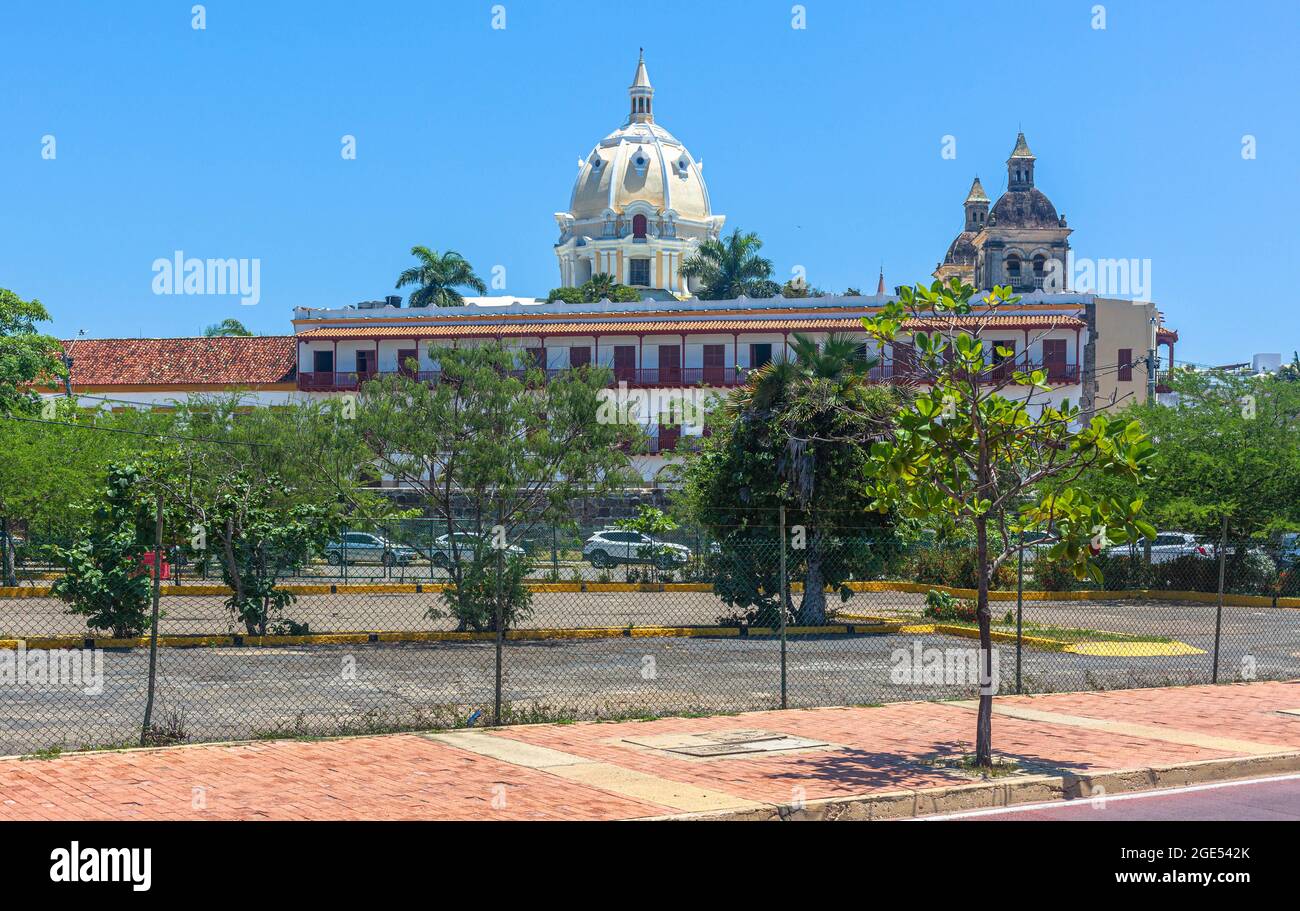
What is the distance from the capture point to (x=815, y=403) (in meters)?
25.2

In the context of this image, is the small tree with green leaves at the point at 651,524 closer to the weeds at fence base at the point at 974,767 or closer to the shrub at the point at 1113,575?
the shrub at the point at 1113,575

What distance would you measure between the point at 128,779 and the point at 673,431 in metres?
56.7

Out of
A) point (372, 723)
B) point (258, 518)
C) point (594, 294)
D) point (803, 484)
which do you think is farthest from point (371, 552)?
point (594, 294)

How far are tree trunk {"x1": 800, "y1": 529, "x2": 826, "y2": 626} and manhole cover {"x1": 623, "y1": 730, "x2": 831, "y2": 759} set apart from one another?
39.5 feet

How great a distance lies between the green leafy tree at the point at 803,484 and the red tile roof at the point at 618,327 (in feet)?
123

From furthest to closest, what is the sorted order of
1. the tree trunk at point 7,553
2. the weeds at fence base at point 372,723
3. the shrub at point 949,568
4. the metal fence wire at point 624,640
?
the shrub at point 949,568, the tree trunk at point 7,553, the metal fence wire at point 624,640, the weeds at fence base at point 372,723

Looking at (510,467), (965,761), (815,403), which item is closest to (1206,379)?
(815,403)

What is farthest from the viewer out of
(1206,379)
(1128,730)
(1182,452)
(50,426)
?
(50,426)

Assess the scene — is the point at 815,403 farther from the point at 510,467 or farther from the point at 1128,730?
the point at 1128,730

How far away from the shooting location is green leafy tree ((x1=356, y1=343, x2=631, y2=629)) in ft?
76.5

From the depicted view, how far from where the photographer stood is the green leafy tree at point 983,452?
11406 mm

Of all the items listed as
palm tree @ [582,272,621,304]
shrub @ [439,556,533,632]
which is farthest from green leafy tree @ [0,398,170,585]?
palm tree @ [582,272,621,304]

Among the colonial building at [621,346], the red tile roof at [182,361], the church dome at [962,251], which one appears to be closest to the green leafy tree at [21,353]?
the colonial building at [621,346]

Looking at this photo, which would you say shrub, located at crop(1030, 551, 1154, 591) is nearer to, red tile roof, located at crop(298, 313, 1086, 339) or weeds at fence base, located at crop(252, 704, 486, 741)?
weeds at fence base, located at crop(252, 704, 486, 741)
